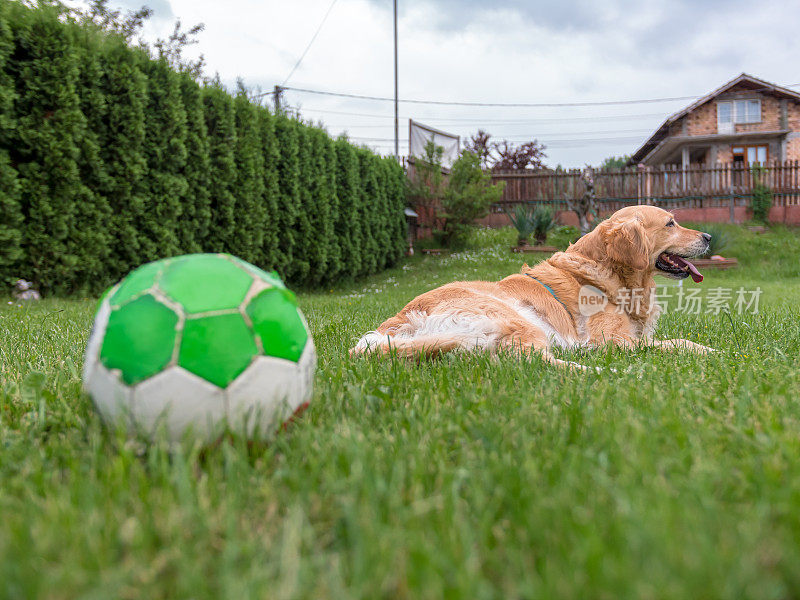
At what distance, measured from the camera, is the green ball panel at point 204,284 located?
162 cm

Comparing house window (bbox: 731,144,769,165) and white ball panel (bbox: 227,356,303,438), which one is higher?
house window (bbox: 731,144,769,165)

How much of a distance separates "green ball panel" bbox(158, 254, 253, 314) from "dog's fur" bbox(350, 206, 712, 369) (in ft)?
4.75

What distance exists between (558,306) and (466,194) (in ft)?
41.5

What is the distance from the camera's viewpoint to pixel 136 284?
66.9 inches

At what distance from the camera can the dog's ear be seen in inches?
154

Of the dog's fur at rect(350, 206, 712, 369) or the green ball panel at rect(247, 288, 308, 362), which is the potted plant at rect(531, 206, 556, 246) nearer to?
the dog's fur at rect(350, 206, 712, 369)

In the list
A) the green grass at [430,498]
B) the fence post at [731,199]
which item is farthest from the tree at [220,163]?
the fence post at [731,199]

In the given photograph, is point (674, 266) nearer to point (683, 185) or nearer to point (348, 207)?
point (348, 207)

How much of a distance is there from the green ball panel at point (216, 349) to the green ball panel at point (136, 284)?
0.23 metres

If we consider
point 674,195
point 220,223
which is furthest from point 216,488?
point 674,195

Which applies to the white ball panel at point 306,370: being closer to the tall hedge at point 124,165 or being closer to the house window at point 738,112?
the tall hedge at point 124,165

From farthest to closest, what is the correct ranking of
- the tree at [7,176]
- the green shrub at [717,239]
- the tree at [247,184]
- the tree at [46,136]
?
the green shrub at [717,239]
the tree at [247,184]
the tree at [46,136]
the tree at [7,176]

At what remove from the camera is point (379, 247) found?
14.9 metres

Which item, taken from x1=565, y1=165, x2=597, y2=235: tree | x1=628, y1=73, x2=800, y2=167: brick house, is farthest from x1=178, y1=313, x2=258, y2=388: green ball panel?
x1=628, y1=73, x2=800, y2=167: brick house
